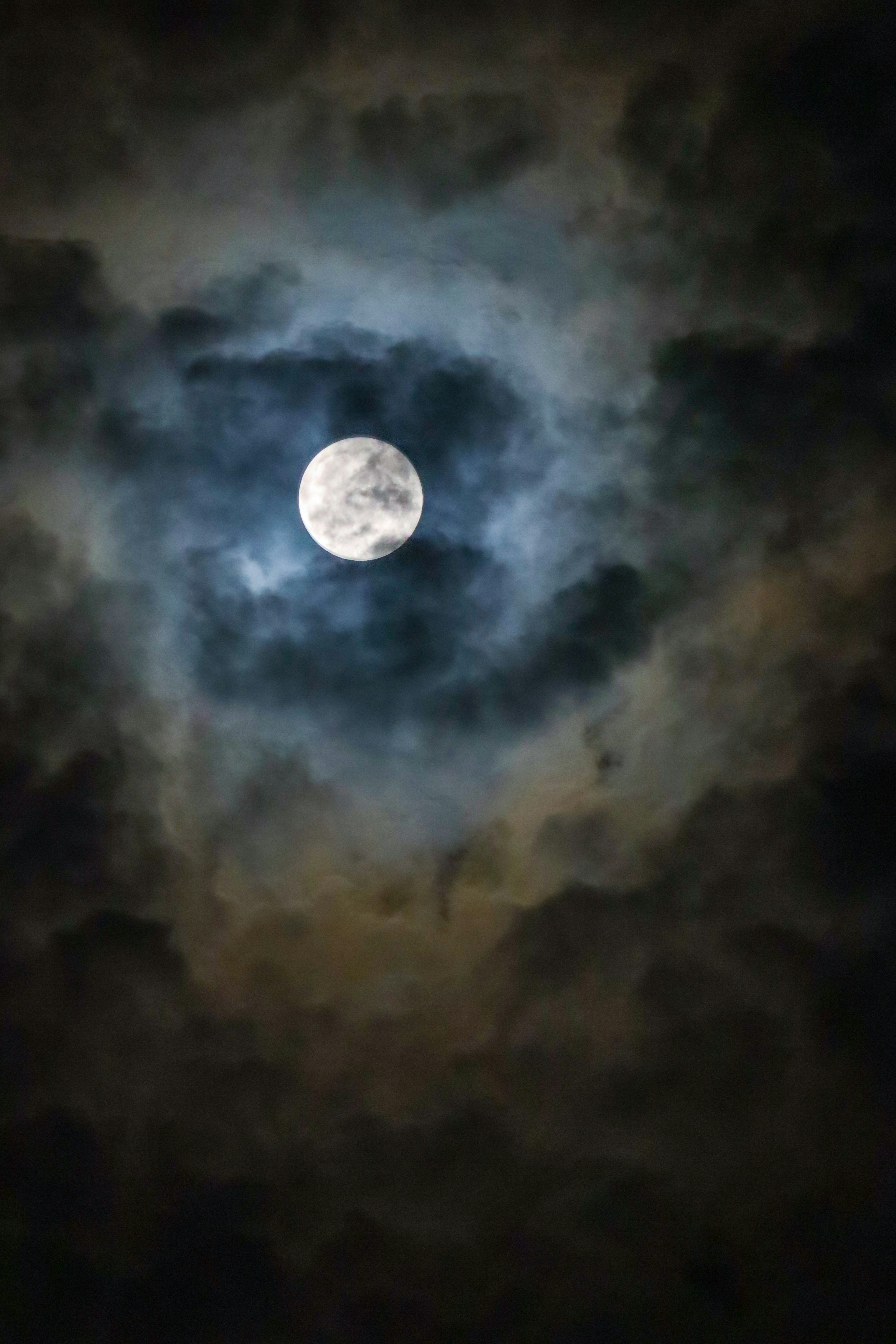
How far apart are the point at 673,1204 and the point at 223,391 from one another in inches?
611

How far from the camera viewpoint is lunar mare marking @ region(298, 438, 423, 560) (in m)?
16.7

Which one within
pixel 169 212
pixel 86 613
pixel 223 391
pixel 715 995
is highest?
pixel 169 212

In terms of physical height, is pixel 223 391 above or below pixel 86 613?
above

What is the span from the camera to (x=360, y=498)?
16688mm

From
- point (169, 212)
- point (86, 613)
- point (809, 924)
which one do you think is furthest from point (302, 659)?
point (809, 924)

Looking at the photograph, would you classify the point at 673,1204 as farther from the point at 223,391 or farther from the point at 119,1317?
the point at 223,391

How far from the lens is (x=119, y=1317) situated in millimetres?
17969

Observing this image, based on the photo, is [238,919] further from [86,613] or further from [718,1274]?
[718,1274]

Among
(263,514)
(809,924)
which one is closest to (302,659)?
(263,514)

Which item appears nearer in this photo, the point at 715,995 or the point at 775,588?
the point at 775,588

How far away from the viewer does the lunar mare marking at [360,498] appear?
16.7m

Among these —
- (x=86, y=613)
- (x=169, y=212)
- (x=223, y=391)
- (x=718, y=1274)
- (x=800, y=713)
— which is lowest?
(x=718, y=1274)

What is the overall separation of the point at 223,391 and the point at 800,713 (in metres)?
10.6

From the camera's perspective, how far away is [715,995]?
17891mm
